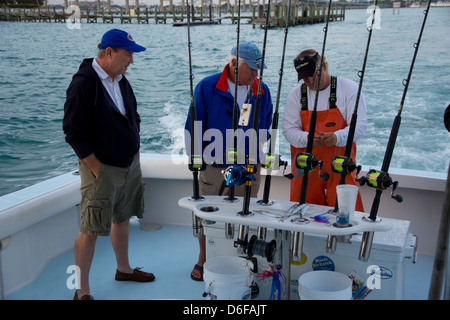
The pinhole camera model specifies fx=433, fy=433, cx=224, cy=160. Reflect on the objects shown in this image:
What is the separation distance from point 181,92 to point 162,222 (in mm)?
6406

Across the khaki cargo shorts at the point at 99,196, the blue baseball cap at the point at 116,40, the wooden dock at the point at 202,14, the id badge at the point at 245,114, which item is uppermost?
the wooden dock at the point at 202,14

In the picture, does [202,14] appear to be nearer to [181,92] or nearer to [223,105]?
[181,92]

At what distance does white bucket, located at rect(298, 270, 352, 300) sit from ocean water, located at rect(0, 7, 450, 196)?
157cm

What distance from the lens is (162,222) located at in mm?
2961

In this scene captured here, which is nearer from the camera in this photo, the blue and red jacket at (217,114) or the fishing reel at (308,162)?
the fishing reel at (308,162)

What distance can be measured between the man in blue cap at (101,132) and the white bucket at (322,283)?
856mm

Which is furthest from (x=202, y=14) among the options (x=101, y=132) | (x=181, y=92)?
(x=101, y=132)

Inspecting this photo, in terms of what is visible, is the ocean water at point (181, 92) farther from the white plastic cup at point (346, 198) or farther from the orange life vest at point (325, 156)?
the white plastic cup at point (346, 198)

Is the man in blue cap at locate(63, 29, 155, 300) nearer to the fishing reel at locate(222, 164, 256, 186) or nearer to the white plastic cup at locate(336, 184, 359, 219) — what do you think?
the fishing reel at locate(222, 164, 256, 186)

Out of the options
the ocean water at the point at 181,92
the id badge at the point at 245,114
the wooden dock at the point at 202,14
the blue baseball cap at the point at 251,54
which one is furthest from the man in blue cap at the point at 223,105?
the wooden dock at the point at 202,14

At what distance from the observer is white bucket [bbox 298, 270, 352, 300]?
4.78 ft

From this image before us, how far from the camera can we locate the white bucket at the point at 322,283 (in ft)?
4.78
